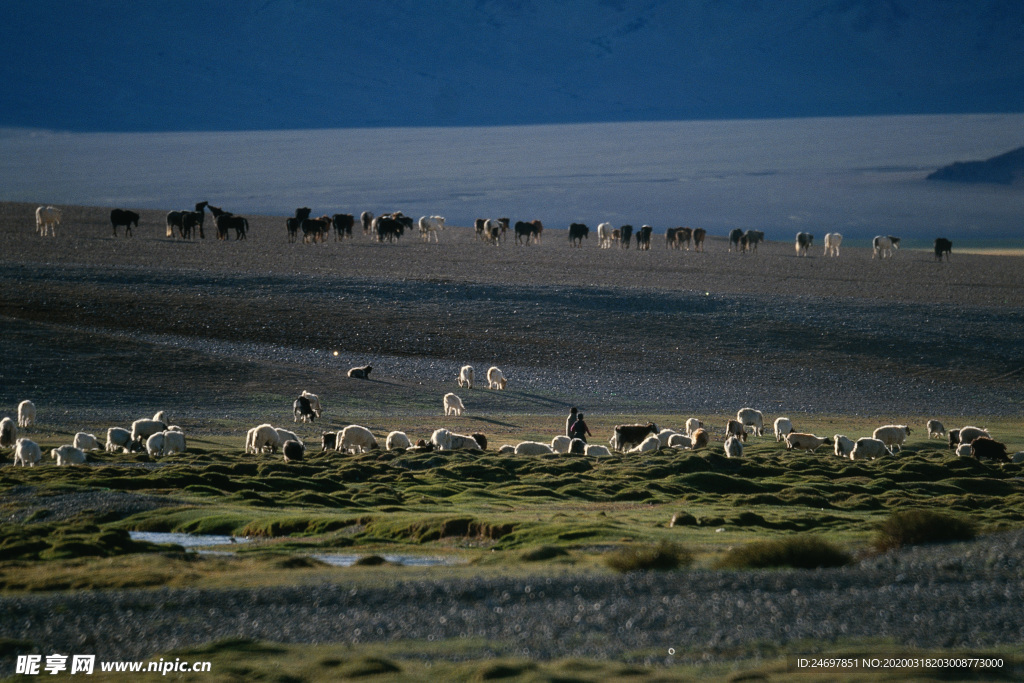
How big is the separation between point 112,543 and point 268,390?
79.9 feet

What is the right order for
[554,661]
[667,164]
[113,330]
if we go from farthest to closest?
[667,164]
[113,330]
[554,661]

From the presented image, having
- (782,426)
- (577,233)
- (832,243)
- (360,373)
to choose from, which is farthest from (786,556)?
(832,243)

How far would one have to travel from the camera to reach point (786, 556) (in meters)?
13.6

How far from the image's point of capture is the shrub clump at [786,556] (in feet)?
44.6

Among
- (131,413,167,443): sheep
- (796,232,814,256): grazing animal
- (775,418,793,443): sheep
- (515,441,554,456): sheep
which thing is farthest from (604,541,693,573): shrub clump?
(796,232,814,256): grazing animal

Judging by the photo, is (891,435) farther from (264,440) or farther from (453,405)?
(264,440)

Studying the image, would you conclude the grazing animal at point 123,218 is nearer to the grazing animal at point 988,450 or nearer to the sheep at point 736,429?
the sheep at point 736,429

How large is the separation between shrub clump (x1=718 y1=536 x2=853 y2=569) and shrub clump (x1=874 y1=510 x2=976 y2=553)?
135 centimetres

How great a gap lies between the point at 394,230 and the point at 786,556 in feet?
213

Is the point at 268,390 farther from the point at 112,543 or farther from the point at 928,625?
the point at 928,625

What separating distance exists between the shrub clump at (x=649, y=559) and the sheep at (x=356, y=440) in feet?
50.7

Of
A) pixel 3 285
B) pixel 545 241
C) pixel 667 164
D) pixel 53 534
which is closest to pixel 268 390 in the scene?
pixel 3 285

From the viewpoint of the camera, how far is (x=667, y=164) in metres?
193

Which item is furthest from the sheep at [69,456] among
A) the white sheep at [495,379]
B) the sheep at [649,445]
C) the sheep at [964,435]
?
the sheep at [964,435]
